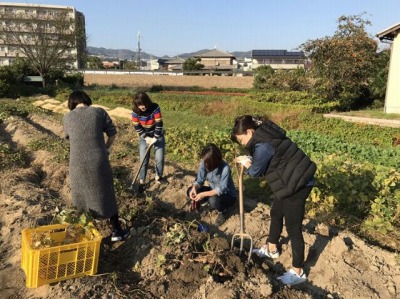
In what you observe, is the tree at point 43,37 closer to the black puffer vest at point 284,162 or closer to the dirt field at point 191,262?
the dirt field at point 191,262

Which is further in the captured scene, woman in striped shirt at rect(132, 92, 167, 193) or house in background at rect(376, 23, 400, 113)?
house in background at rect(376, 23, 400, 113)

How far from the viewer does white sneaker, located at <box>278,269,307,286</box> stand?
3406 mm

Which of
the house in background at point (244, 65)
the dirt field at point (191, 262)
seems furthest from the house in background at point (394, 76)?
the house in background at point (244, 65)

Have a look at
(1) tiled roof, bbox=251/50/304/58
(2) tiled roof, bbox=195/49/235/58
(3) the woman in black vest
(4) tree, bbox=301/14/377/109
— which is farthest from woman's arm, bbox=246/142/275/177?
(1) tiled roof, bbox=251/50/304/58

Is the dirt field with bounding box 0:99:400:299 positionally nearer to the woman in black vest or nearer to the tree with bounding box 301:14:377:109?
the woman in black vest

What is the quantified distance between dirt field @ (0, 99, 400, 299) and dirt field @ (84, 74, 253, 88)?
3021cm

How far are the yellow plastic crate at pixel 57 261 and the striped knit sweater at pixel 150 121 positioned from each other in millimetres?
2477

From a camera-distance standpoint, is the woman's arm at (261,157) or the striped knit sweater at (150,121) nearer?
the woman's arm at (261,157)

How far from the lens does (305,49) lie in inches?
712

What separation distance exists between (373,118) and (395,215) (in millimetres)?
10492

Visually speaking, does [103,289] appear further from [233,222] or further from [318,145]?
[318,145]

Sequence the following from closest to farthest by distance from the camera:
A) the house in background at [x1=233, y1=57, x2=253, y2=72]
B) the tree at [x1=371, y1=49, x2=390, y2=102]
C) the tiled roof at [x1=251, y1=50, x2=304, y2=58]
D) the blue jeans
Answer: the blue jeans → the tree at [x1=371, y1=49, x2=390, y2=102] → the house in background at [x1=233, y1=57, x2=253, y2=72] → the tiled roof at [x1=251, y1=50, x2=304, y2=58]

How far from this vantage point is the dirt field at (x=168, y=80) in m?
34.6

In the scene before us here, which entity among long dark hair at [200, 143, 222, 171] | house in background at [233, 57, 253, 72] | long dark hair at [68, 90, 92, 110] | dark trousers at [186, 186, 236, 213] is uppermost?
house in background at [233, 57, 253, 72]
